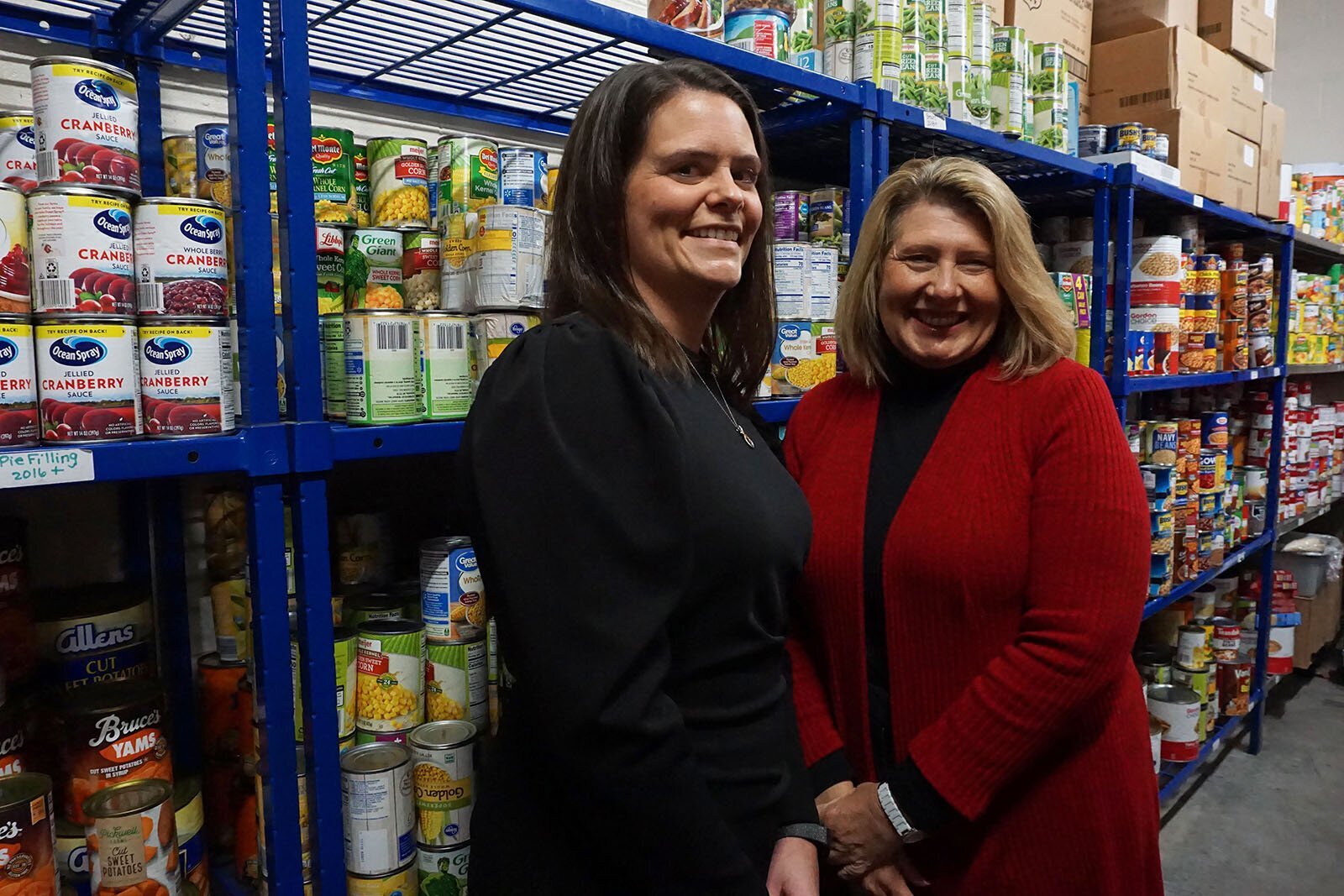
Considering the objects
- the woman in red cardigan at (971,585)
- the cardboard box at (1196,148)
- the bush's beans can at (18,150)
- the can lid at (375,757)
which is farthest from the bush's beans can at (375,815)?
the cardboard box at (1196,148)

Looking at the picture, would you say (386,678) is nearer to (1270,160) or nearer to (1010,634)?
(1010,634)

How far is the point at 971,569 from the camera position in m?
1.23

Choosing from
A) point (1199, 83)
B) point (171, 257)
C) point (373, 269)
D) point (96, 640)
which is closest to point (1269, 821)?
point (1199, 83)

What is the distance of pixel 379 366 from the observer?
1092 mm

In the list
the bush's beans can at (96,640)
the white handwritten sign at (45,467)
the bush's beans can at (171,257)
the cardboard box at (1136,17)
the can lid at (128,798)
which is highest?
the cardboard box at (1136,17)

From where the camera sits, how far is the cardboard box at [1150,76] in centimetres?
250

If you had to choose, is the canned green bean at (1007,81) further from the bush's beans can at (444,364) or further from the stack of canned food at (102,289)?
the stack of canned food at (102,289)

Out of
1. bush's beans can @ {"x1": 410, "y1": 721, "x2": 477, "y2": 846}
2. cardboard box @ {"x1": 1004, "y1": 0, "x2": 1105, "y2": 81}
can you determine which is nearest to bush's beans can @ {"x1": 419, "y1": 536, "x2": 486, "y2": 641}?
bush's beans can @ {"x1": 410, "y1": 721, "x2": 477, "y2": 846}

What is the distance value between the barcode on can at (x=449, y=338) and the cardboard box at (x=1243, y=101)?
2763 millimetres

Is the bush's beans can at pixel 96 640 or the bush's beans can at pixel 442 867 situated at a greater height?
the bush's beans can at pixel 96 640

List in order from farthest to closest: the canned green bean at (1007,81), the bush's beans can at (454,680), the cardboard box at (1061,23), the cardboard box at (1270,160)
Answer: the cardboard box at (1270,160) < the cardboard box at (1061,23) < the canned green bean at (1007,81) < the bush's beans can at (454,680)

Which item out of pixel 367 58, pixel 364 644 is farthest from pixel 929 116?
pixel 364 644

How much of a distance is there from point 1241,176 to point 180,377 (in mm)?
3198

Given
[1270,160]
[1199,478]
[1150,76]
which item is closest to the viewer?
[1150,76]
